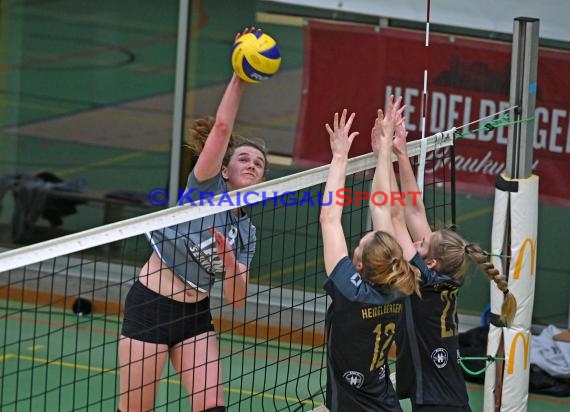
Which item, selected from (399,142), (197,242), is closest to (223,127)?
(197,242)

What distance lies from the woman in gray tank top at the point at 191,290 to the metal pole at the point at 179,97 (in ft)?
13.7

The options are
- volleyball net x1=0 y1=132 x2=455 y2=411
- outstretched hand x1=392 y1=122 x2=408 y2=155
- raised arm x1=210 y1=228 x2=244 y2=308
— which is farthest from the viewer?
volleyball net x1=0 y1=132 x2=455 y2=411

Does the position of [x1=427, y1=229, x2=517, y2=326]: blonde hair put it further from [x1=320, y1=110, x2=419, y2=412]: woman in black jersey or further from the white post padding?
the white post padding

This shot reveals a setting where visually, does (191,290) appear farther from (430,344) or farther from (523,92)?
(523,92)

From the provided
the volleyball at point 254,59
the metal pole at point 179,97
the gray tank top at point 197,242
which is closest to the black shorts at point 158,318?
the gray tank top at point 197,242

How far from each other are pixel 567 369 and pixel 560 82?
7.11 feet

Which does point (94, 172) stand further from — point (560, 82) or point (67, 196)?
point (560, 82)

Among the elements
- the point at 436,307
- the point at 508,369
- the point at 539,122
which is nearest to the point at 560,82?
the point at 539,122

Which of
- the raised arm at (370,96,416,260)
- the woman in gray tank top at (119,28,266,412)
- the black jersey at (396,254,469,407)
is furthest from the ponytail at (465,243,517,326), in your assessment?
the woman in gray tank top at (119,28,266,412)

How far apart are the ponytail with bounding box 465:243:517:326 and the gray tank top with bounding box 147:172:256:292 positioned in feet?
4.02

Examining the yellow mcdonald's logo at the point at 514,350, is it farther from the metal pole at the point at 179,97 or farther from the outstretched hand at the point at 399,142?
the metal pole at the point at 179,97

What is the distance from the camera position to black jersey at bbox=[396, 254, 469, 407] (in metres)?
6.38

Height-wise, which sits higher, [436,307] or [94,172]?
[94,172]

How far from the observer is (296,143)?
1038 centimetres
